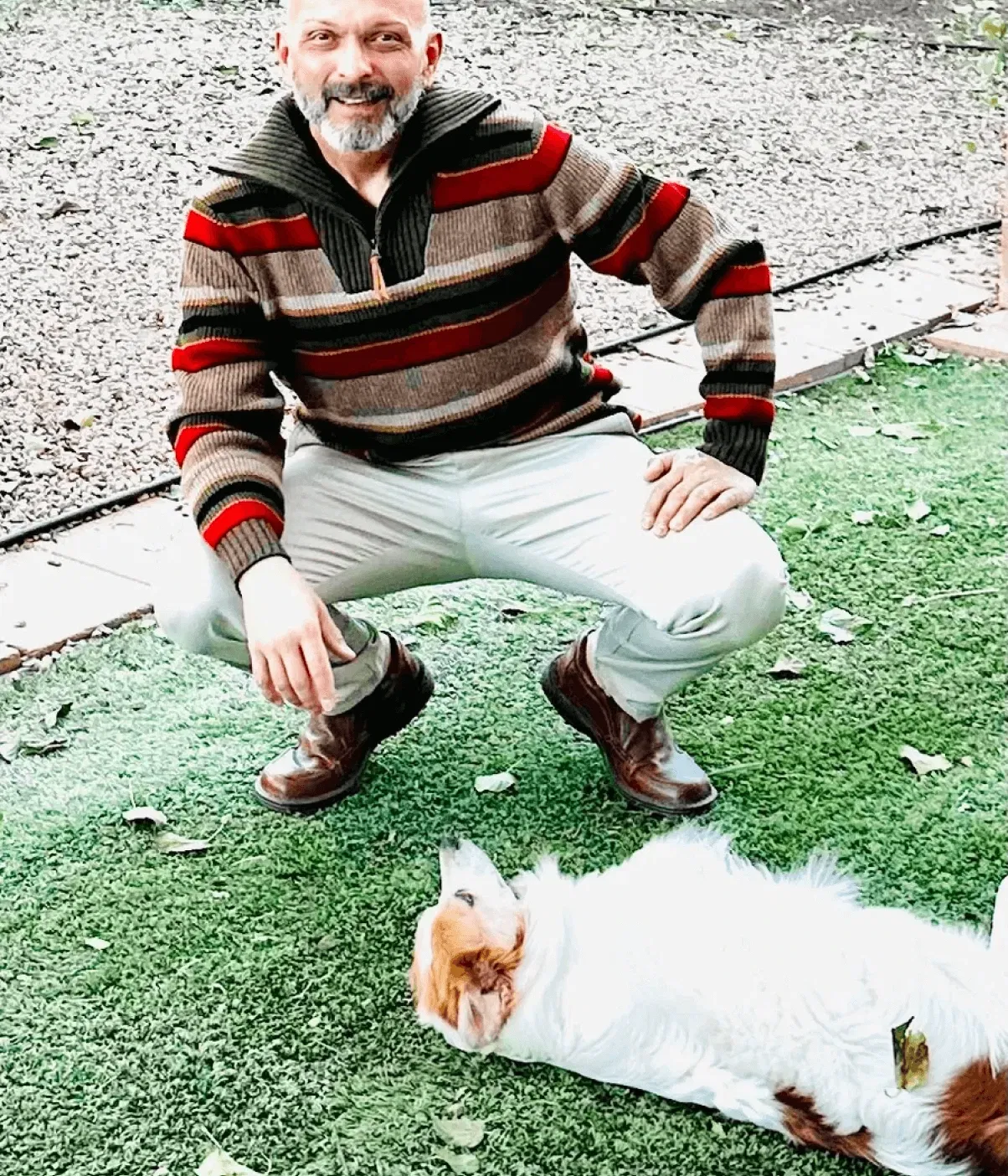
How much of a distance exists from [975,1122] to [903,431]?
2.68 meters

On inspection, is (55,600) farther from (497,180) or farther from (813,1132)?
(813,1132)

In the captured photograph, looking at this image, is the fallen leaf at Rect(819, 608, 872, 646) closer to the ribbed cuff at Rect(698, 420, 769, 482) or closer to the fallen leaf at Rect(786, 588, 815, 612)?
the fallen leaf at Rect(786, 588, 815, 612)

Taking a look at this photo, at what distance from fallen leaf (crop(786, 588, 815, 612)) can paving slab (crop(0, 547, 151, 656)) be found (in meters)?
1.32

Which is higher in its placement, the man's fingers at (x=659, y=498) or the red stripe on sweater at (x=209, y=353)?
the red stripe on sweater at (x=209, y=353)

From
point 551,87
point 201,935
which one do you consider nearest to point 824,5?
point 551,87

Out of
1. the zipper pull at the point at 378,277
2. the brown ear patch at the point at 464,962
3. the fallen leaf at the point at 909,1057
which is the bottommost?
the brown ear patch at the point at 464,962

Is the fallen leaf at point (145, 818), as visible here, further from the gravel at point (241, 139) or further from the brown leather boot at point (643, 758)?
the gravel at point (241, 139)

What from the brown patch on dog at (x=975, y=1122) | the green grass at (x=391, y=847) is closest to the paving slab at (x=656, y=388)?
the green grass at (x=391, y=847)

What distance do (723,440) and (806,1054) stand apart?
103 cm

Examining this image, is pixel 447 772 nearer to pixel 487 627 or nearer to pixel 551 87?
pixel 487 627

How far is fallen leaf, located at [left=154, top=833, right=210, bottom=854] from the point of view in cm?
284

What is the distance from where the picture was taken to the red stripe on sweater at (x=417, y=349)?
2.73 m

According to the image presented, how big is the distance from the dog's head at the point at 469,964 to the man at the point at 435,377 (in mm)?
402

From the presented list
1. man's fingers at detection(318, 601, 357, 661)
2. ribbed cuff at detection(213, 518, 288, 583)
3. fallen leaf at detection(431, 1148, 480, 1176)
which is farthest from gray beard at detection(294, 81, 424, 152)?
fallen leaf at detection(431, 1148, 480, 1176)
